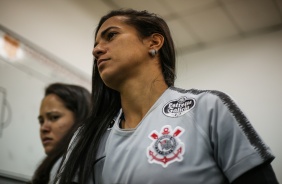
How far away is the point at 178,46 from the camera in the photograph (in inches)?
140

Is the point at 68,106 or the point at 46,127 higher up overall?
the point at 68,106

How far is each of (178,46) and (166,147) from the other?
2773 millimetres

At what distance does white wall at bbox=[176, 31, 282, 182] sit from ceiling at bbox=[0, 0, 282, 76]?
0.14m

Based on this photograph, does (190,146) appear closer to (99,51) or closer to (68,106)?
(99,51)

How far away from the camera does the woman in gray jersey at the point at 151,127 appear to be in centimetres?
84

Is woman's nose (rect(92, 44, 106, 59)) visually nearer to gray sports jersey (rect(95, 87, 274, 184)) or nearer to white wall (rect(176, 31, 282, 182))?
gray sports jersey (rect(95, 87, 274, 184))

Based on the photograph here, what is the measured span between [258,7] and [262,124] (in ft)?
3.44

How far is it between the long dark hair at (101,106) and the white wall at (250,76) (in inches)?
72.2

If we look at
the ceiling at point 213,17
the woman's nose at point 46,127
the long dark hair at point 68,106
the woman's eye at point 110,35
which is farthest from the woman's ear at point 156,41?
the ceiling at point 213,17

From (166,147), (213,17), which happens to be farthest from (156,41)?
(213,17)

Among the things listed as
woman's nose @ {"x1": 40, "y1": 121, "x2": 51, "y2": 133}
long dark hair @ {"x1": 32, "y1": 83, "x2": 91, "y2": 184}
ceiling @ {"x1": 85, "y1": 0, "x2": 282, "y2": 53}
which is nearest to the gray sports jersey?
long dark hair @ {"x1": 32, "y1": 83, "x2": 91, "y2": 184}

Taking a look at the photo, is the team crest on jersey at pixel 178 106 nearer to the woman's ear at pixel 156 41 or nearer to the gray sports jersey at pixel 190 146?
the gray sports jersey at pixel 190 146

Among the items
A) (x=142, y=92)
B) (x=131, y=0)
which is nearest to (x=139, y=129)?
(x=142, y=92)

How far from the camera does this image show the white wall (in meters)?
2.89
